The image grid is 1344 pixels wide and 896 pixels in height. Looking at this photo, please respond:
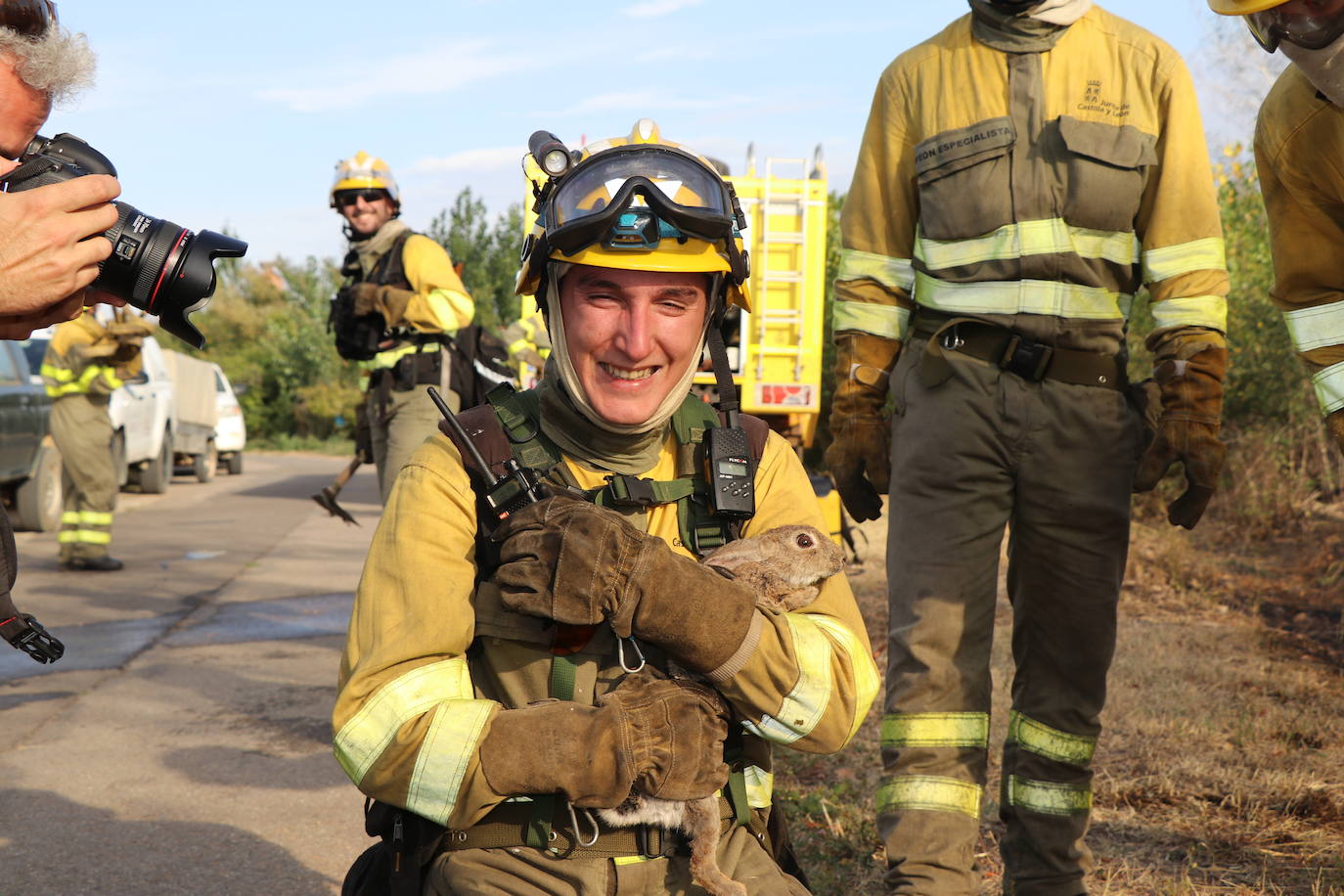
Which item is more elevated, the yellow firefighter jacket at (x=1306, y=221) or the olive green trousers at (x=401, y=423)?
the yellow firefighter jacket at (x=1306, y=221)

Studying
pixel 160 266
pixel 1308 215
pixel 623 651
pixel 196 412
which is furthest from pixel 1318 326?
pixel 196 412

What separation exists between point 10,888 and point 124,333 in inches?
285

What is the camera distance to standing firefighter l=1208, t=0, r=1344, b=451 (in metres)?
2.76

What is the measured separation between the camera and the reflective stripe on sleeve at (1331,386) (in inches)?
112

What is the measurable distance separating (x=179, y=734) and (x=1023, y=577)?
378 cm

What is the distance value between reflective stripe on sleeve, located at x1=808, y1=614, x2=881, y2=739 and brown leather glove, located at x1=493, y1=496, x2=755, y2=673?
28 cm

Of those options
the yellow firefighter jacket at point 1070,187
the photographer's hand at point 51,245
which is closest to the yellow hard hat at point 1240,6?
the yellow firefighter jacket at point 1070,187

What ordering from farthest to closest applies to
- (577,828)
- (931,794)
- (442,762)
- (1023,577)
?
(1023,577), (931,794), (577,828), (442,762)

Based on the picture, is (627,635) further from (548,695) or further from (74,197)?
(74,197)

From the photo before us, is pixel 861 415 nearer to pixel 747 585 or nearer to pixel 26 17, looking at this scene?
pixel 747 585

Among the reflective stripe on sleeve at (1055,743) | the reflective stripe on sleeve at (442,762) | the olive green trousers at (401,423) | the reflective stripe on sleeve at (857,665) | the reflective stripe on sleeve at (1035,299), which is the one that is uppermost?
the reflective stripe on sleeve at (1035,299)

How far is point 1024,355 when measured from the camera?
134 inches

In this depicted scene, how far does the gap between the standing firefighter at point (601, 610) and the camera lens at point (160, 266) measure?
0.51 m

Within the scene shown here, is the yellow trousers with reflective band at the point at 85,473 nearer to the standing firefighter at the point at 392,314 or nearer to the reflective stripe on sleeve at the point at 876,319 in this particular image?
the standing firefighter at the point at 392,314
